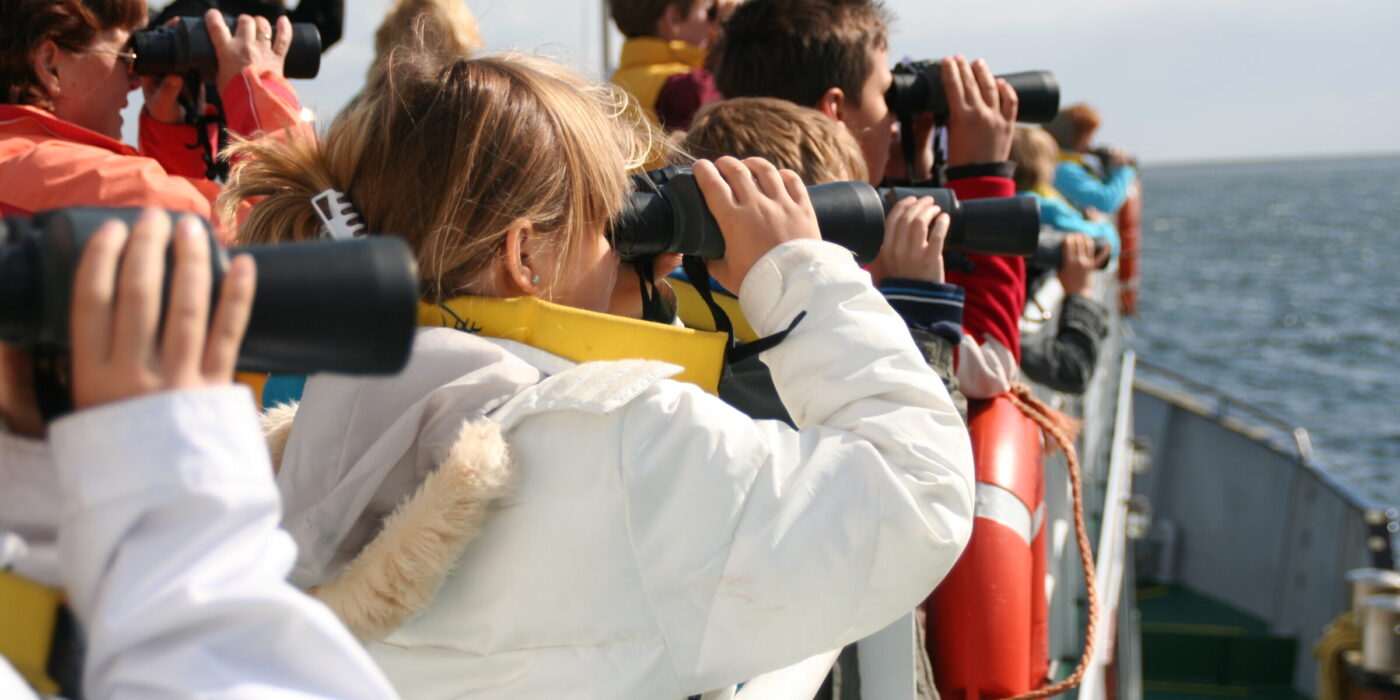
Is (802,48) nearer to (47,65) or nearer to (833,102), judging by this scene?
(833,102)

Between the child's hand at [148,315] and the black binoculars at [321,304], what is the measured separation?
0.01 m

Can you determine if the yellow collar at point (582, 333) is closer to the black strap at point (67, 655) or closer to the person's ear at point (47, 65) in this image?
the black strap at point (67, 655)

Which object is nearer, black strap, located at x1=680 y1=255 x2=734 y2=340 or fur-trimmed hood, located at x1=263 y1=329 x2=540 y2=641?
fur-trimmed hood, located at x1=263 y1=329 x2=540 y2=641

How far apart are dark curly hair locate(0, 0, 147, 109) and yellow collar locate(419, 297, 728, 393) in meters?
1.26

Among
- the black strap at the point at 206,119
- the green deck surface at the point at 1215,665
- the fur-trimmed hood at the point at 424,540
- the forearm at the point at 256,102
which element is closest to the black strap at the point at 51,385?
the fur-trimmed hood at the point at 424,540

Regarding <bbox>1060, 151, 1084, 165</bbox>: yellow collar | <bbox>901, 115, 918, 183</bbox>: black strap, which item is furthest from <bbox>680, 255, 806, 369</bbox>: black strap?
<bbox>1060, 151, 1084, 165</bbox>: yellow collar

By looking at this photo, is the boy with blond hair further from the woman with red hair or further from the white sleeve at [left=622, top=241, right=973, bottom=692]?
the woman with red hair

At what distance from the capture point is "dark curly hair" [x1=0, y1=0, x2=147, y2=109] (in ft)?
6.92

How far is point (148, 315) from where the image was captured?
666 millimetres

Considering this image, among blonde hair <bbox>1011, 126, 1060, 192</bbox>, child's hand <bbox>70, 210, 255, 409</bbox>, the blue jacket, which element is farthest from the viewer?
the blue jacket

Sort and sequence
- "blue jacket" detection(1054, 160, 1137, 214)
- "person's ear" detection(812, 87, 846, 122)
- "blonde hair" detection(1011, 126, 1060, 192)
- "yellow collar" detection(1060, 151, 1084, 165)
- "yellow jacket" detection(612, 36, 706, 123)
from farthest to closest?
"yellow collar" detection(1060, 151, 1084, 165), "blue jacket" detection(1054, 160, 1137, 214), "blonde hair" detection(1011, 126, 1060, 192), "yellow jacket" detection(612, 36, 706, 123), "person's ear" detection(812, 87, 846, 122)

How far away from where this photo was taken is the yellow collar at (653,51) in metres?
3.21

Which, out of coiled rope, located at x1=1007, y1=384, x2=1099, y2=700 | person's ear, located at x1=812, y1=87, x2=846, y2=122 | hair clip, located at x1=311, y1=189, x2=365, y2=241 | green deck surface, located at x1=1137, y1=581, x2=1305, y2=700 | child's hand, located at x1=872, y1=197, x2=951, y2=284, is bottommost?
green deck surface, located at x1=1137, y1=581, x2=1305, y2=700

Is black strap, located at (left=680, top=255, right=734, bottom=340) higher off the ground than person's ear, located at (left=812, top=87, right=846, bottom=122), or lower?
lower
